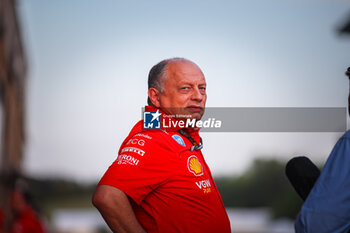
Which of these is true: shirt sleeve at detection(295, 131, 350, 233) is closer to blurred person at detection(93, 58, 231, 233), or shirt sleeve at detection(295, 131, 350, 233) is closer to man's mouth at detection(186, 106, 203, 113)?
blurred person at detection(93, 58, 231, 233)

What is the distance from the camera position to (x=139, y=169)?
1.69 metres

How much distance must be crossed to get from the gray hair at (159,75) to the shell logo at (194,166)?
Result: 0.35 m

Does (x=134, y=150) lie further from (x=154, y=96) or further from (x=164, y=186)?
(x=154, y=96)

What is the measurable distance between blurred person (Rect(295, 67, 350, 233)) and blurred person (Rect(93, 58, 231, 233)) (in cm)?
42

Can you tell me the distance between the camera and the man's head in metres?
1.87

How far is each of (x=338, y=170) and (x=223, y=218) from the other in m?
0.56

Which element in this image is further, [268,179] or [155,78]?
[268,179]

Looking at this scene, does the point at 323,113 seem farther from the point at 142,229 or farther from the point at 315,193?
the point at 142,229

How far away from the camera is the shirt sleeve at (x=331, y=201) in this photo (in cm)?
151

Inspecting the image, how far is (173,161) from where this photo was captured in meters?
1.77

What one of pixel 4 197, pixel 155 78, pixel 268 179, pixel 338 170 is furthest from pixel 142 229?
pixel 268 179

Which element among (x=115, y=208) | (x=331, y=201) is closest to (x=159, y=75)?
(x=115, y=208)

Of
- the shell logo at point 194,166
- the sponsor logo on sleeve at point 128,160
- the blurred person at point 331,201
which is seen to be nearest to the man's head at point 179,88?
the shell logo at point 194,166

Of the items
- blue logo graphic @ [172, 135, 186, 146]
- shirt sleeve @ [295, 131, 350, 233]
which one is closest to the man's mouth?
blue logo graphic @ [172, 135, 186, 146]
